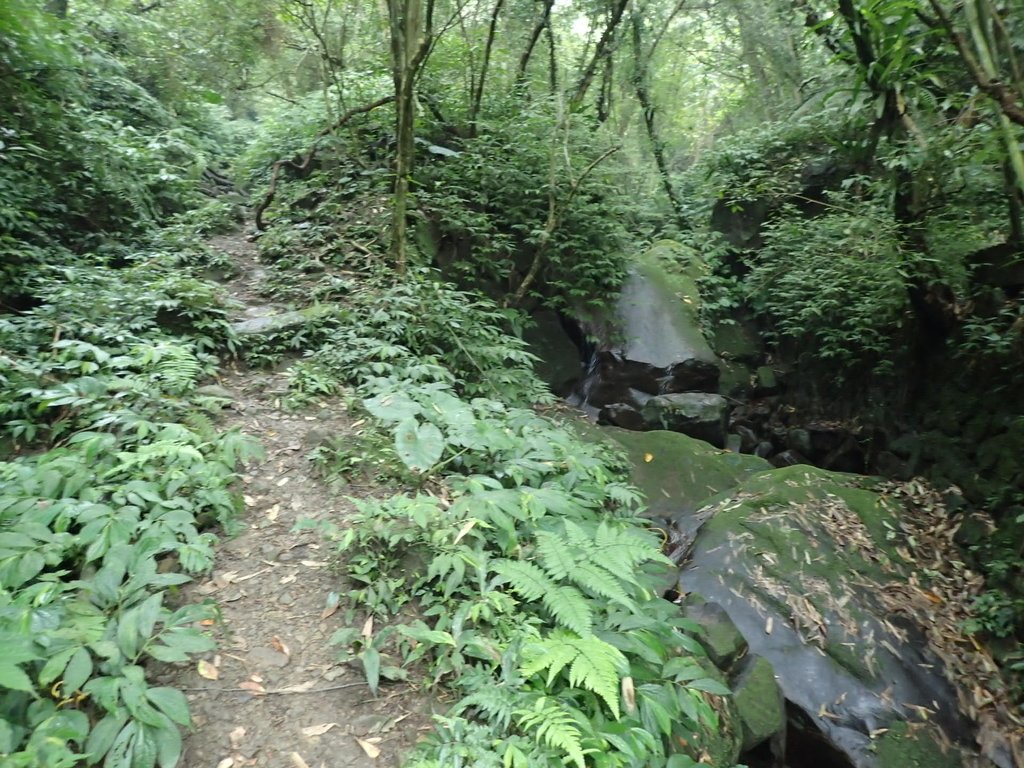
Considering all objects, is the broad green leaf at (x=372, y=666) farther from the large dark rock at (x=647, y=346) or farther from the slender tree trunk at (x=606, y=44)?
the slender tree trunk at (x=606, y=44)

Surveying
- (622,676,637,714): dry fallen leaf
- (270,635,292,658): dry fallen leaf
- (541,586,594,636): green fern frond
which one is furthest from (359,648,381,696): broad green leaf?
(622,676,637,714): dry fallen leaf

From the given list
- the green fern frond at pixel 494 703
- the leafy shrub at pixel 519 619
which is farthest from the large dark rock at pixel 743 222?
the green fern frond at pixel 494 703

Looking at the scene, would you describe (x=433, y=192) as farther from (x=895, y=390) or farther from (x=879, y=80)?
(x=895, y=390)

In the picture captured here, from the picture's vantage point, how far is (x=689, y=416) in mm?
8117

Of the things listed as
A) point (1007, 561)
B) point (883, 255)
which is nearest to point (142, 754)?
point (1007, 561)

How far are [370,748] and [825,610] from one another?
12.4 ft

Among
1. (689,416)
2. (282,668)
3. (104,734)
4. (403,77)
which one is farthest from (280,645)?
(689,416)

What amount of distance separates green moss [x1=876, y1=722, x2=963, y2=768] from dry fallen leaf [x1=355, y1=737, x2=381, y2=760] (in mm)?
3396

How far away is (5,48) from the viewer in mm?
5965

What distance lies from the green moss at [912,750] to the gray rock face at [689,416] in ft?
14.6

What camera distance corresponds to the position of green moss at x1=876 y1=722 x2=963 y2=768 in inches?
151

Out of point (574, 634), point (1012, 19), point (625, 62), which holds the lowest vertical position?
point (574, 634)

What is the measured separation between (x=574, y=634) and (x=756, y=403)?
776 cm

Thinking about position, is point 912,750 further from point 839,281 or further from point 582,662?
point 839,281
